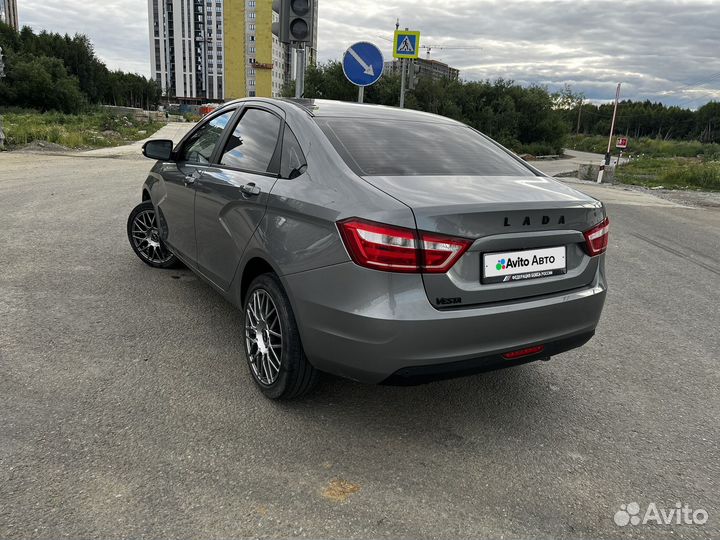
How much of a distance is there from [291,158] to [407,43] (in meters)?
10.2

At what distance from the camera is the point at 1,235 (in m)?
6.53

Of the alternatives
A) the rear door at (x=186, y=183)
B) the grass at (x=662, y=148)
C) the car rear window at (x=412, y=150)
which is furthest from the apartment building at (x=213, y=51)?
the car rear window at (x=412, y=150)

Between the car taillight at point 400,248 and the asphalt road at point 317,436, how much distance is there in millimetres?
927

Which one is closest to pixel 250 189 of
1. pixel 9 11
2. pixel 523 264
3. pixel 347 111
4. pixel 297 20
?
pixel 347 111

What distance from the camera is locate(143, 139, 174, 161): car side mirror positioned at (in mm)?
4559

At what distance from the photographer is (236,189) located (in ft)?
11.0

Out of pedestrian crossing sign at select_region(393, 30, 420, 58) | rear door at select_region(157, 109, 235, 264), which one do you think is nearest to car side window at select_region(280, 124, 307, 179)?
rear door at select_region(157, 109, 235, 264)

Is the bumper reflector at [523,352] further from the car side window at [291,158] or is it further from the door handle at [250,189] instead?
the door handle at [250,189]

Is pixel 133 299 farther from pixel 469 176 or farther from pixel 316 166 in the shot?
pixel 469 176

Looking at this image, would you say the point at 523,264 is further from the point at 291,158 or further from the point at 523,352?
the point at 291,158

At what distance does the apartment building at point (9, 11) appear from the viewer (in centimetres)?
12738

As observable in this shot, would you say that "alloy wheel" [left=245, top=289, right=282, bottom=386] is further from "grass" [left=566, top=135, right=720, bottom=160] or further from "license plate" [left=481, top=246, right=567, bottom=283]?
"grass" [left=566, top=135, right=720, bottom=160]

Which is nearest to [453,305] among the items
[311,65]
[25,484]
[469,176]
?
[469,176]

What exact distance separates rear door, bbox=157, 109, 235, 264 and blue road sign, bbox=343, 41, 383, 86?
5.24m
